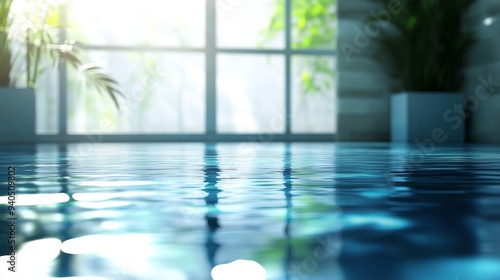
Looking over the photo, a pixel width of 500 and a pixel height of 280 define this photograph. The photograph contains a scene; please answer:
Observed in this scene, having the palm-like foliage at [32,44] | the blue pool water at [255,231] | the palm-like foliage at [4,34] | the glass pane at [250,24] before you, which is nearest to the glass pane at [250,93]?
the glass pane at [250,24]

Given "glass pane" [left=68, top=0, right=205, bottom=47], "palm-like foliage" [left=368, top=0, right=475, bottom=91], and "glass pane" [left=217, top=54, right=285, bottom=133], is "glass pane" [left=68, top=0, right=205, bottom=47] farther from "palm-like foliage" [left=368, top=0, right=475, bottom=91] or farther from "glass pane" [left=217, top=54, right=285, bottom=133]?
"palm-like foliage" [left=368, top=0, right=475, bottom=91]

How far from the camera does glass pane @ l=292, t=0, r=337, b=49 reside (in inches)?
279

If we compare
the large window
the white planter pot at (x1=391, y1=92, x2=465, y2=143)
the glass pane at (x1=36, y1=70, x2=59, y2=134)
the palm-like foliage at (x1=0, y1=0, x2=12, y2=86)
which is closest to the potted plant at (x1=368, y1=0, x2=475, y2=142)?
the white planter pot at (x1=391, y1=92, x2=465, y2=143)

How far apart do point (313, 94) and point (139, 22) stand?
1.84 meters

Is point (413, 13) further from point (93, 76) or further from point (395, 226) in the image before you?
point (395, 226)

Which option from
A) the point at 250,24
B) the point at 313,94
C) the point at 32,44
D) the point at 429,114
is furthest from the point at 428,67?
the point at 32,44

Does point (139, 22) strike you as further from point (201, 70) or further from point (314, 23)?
point (314, 23)

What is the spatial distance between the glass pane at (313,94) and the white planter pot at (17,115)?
8.80 feet

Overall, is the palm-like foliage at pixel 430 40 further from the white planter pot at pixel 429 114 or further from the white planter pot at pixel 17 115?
the white planter pot at pixel 17 115

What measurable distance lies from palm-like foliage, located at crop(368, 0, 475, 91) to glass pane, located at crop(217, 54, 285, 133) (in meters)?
1.20

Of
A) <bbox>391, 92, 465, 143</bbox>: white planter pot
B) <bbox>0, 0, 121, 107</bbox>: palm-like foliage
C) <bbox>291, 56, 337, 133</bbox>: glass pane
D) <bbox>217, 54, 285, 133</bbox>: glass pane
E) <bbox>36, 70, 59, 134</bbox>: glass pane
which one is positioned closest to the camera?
<bbox>0, 0, 121, 107</bbox>: palm-like foliage

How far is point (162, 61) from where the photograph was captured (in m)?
6.83

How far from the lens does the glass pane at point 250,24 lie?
22.9ft

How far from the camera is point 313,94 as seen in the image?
711 centimetres
